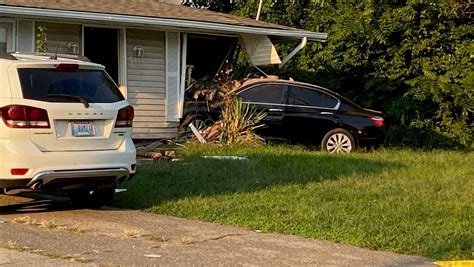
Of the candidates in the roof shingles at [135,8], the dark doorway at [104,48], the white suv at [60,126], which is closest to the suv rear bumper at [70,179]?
the white suv at [60,126]

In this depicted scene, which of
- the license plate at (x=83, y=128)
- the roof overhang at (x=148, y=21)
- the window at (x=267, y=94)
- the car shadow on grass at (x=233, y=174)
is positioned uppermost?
the roof overhang at (x=148, y=21)

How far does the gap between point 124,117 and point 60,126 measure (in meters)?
0.87

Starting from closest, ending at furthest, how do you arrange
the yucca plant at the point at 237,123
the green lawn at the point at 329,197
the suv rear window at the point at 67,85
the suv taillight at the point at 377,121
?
the green lawn at the point at 329,197, the suv rear window at the point at 67,85, the yucca plant at the point at 237,123, the suv taillight at the point at 377,121

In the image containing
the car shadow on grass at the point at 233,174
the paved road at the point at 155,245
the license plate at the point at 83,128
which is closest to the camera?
the paved road at the point at 155,245

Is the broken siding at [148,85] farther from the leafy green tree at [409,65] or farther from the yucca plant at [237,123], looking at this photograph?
the leafy green tree at [409,65]

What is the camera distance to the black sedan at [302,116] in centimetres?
1708

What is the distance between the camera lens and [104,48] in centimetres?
1700

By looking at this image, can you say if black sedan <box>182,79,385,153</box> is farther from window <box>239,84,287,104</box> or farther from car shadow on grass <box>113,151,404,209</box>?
car shadow on grass <box>113,151,404,209</box>

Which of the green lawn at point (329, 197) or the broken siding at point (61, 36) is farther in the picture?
the broken siding at point (61, 36)

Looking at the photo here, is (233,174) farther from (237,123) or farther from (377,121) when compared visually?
(377,121)

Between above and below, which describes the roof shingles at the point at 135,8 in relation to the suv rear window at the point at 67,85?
above

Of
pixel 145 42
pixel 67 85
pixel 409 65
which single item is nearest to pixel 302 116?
pixel 145 42

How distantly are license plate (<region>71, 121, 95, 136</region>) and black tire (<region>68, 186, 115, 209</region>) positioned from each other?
1056mm

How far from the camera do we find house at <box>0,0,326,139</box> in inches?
625
